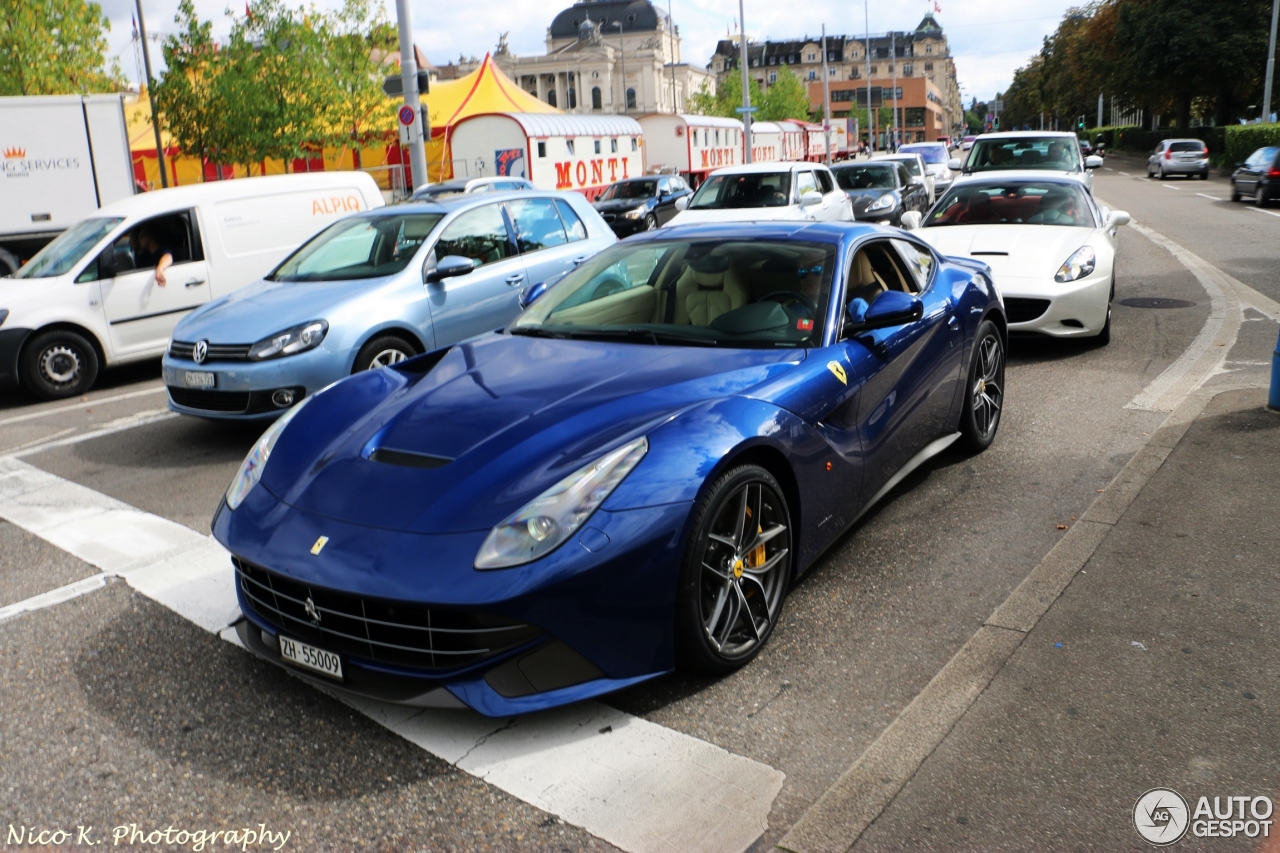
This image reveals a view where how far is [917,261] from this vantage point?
218 inches

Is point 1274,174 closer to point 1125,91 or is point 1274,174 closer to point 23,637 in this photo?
point 23,637

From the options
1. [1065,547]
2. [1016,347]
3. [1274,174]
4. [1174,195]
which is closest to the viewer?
[1065,547]

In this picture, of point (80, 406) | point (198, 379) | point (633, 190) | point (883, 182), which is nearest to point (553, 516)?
point (198, 379)

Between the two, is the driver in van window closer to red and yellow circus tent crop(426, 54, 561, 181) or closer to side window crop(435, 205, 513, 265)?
side window crop(435, 205, 513, 265)

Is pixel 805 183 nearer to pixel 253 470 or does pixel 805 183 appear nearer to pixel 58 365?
pixel 58 365

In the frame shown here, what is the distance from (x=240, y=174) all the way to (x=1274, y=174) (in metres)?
27.6

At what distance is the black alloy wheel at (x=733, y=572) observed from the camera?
330 centimetres

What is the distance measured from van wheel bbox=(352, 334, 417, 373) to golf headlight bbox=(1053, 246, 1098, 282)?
5.05 m

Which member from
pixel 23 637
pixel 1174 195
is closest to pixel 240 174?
pixel 1174 195

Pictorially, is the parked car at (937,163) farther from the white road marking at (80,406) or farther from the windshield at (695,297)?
the windshield at (695,297)

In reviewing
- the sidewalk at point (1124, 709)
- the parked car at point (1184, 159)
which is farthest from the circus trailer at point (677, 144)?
the sidewalk at point (1124, 709)

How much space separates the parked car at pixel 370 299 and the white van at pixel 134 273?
7.84 feet

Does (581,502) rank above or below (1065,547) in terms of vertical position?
above

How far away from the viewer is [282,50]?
2691 cm
